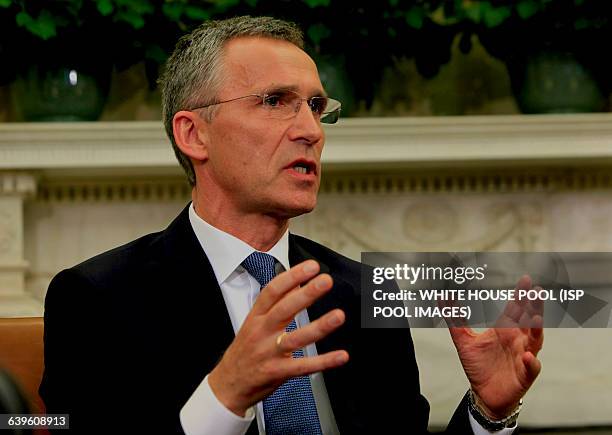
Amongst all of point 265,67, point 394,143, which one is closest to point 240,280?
point 265,67

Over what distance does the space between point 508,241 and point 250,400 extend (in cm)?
128

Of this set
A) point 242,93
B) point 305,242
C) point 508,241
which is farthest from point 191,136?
point 508,241

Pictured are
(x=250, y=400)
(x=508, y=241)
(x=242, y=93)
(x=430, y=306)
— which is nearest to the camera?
(x=250, y=400)

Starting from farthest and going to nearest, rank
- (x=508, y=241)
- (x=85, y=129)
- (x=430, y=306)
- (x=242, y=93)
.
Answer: (x=508, y=241)
(x=85, y=129)
(x=242, y=93)
(x=430, y=306)

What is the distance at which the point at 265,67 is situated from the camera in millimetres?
1140

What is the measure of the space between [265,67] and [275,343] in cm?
44

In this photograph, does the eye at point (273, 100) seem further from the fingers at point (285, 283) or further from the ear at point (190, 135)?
the fingers at point (285, 283)

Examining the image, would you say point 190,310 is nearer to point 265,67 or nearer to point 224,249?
point 224,249

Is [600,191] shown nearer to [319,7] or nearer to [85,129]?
[319,7]

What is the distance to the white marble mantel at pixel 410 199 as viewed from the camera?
185cm

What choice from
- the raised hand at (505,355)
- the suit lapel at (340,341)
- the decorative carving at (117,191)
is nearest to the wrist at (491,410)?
the raised hand at (505,355)

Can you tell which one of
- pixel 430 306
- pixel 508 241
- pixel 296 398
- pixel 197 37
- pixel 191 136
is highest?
pixel 197 37

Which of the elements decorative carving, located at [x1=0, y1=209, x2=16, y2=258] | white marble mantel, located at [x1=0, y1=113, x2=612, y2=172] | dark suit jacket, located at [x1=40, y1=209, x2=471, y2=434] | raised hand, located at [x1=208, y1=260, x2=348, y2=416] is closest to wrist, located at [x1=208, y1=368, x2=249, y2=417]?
raised hand, located at [x1=208, y1=260, x2=348, y2=416]

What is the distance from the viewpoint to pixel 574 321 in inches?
41.4
